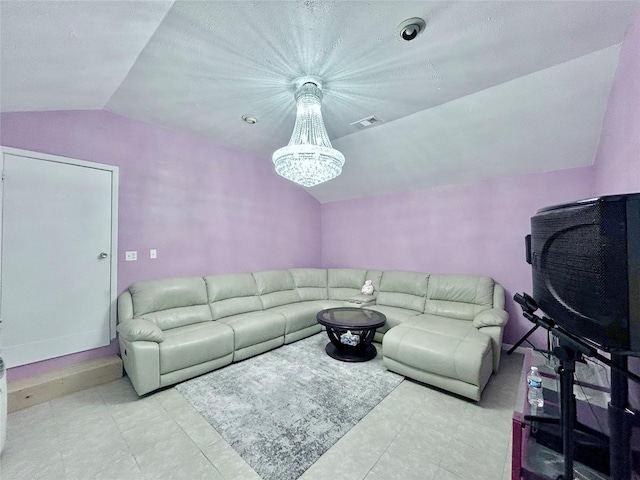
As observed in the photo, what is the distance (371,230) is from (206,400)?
11.0 feet

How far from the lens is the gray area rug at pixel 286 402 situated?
1.59m

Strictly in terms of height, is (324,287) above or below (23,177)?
below

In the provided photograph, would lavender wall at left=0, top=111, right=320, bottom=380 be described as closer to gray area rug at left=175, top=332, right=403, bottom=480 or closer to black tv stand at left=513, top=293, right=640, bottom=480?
gray area rug at left=175, top=332, right=403, bottom=480

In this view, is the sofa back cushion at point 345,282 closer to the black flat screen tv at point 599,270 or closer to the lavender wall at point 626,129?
the lavender wall at point 626,129

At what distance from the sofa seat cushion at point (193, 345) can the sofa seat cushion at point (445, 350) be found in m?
1.66

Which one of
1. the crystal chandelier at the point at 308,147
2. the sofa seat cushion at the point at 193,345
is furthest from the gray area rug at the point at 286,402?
the crystal chandelier at the point at 308,147

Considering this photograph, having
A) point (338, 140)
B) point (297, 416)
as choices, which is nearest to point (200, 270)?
point (297, 416)

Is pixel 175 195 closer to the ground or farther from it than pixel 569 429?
farther from it

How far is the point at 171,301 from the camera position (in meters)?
2.84

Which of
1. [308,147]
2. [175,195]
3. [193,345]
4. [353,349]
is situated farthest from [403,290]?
[175,195]

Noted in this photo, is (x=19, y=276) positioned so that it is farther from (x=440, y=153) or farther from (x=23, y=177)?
(x=440, y=153)

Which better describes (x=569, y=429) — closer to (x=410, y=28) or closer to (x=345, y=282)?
(x=410, y=28)

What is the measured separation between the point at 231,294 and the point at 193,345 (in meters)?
1.04

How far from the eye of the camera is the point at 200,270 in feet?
11.1
